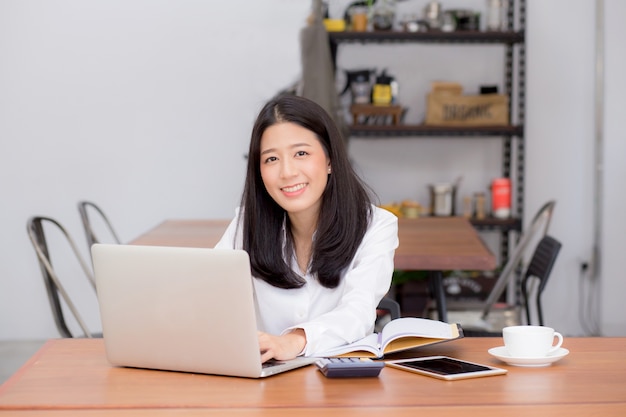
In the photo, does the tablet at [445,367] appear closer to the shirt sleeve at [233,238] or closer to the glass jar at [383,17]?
the shirt sleeve at [233,238]

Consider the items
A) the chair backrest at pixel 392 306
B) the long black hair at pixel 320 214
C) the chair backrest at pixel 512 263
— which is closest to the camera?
the long black hair at pixel 320 214

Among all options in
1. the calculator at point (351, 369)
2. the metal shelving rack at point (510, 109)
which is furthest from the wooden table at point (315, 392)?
the metal shelving rack at point (510, 109)

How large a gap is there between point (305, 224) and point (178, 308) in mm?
678

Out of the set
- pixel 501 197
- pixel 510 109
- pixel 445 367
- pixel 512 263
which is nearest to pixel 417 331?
pixel 445 367

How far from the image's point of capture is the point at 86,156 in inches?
201

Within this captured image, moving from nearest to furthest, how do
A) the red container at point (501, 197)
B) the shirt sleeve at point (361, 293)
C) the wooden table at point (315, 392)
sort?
the wooden table at point (315, 392) → the shirt sleeve at point (361, 293) → the red container at point (501, 197)

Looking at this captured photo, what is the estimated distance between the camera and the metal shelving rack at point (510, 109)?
184 inches

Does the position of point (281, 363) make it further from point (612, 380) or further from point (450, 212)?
point (450, 212)

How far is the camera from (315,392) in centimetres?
153

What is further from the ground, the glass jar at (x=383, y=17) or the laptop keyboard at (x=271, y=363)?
the glass jar at (x=383, y=17)

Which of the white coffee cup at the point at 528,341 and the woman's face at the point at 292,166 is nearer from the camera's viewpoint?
the white coffee cup at the point at 528,341

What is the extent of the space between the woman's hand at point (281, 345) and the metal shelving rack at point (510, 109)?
2.97m

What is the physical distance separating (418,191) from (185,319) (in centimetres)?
356

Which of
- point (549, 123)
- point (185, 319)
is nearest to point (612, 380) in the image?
point (185, 319)
